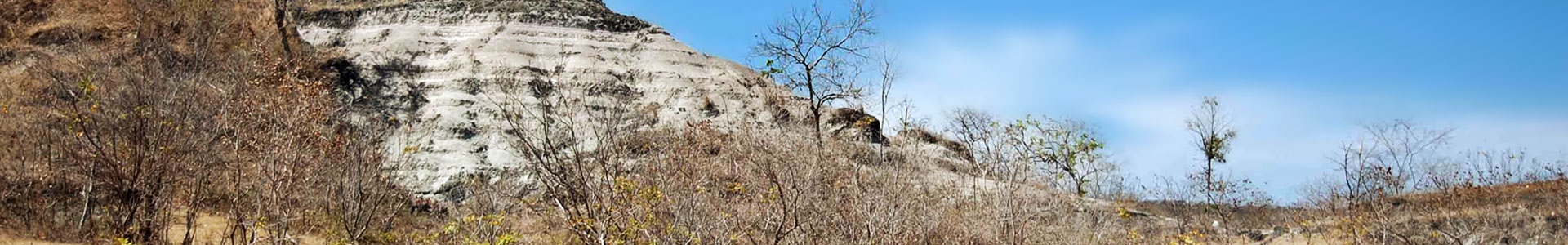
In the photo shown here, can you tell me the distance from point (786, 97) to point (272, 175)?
1599 centimetres

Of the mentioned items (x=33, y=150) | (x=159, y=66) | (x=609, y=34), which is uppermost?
(x=609, y=34)

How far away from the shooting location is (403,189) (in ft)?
67.5

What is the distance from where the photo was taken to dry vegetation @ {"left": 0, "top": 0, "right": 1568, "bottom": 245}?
13.3m

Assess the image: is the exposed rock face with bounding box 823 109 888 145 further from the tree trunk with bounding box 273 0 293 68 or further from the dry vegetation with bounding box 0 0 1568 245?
the tree trunk with bounding box 273 0 293 68

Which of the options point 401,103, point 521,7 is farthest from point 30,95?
point 521,7

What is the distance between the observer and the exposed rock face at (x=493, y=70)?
2533 cm

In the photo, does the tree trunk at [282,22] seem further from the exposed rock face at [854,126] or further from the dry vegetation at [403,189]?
the exposed rock face at [854,126]

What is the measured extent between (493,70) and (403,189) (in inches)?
313

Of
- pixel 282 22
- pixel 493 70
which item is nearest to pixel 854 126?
pixel 493 70

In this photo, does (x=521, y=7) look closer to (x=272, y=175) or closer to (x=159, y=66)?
(x=159, y=66)

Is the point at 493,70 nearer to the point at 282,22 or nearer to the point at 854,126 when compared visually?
the point at 282,22

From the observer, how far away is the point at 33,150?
1778 centimetres

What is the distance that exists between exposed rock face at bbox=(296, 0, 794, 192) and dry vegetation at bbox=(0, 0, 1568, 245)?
101cm

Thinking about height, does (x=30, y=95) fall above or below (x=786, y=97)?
below
